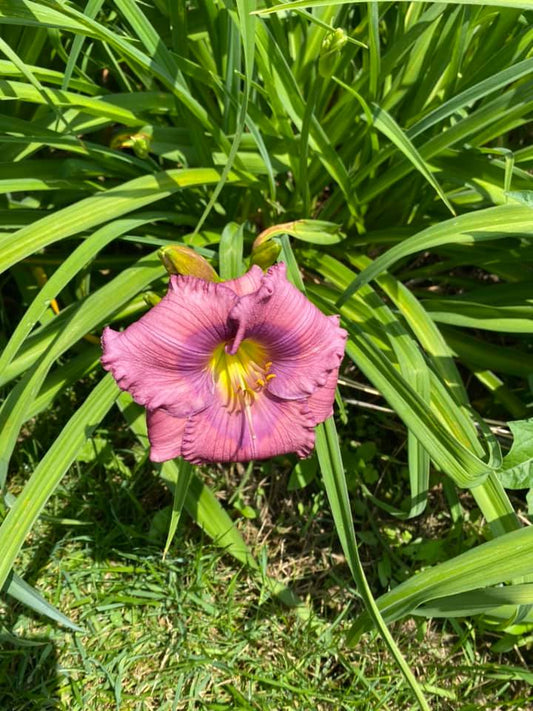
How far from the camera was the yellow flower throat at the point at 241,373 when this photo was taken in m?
1.25

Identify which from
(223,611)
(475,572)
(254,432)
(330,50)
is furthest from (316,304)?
(223,611)

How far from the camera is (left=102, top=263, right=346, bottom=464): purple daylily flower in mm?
1105

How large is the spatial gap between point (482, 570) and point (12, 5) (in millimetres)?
1330

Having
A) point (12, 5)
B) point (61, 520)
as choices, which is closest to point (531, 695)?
point (61, 520)

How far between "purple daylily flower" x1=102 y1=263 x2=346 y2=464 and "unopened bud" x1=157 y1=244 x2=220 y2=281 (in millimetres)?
103

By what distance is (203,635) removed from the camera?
1705 millimetres

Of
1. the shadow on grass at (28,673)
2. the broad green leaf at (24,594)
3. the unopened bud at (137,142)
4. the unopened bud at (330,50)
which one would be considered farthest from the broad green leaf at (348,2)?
the shadow on grass at (28,673)

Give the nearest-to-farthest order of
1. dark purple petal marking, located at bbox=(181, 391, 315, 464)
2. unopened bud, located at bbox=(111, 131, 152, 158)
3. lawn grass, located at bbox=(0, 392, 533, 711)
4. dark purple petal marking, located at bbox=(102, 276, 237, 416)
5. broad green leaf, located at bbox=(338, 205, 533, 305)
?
dark purple petal marking, located at bbox=(102, 276, 237, 416)
dark purple petal marking, located at bbox=(181, 391, 315, 464)
broad green leaf, located at bbox=(338, 205, 533, 305)
unopened bud, located at bbox=(111, 131, 152, 158)
lawn grass, located at bbox=(0, 392, 533, 711)

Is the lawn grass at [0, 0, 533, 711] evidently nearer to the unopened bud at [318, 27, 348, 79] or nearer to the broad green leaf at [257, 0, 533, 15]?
the unopened bud at [318, 27, 348, 79]

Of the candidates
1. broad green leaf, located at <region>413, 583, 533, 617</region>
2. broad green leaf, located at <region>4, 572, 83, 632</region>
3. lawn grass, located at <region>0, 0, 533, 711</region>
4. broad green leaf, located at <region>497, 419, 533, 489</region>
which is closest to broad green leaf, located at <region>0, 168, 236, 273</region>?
lawn grass, located at <region>0, 0, 533, 711</region>

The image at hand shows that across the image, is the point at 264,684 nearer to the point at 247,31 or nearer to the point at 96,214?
the point at 96,214

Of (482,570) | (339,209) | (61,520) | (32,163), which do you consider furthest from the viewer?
(339,209)

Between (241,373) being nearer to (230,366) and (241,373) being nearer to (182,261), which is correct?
(230,366)

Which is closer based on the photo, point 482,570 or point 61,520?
point 482,570
